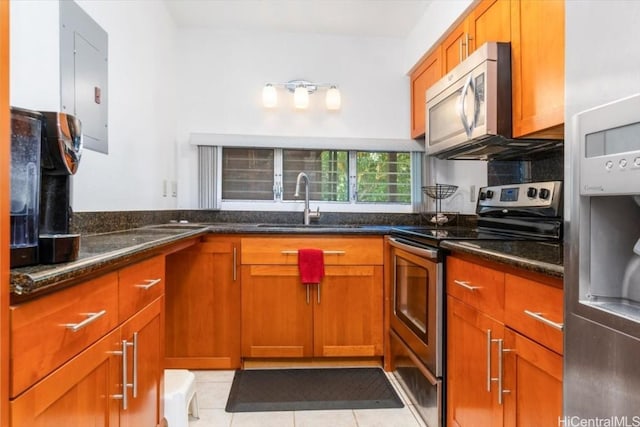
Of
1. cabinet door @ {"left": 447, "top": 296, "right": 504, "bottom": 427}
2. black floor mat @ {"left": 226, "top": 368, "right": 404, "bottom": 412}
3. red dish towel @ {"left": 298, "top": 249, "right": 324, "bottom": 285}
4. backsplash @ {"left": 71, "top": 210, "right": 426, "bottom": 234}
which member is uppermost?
backsplash @ {"left": 71, "top": 210, "right": 426, "bottom": 234}

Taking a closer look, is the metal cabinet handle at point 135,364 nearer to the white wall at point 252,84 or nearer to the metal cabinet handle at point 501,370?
the metal cabinet handle at point 501,370

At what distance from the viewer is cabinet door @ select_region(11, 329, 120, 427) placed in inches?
28.4

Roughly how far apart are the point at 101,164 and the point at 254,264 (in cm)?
104

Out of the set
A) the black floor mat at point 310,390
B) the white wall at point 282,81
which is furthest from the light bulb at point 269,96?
the black floor mat at point 310,390

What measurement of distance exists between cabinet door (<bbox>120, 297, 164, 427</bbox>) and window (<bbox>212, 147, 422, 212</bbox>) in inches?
63.0

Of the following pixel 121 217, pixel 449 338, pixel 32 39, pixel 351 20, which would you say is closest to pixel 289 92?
pixel 351 20

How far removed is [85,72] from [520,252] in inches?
75.4

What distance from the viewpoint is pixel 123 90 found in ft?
6.61

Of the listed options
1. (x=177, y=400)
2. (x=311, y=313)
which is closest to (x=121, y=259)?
(x=177, y=400)

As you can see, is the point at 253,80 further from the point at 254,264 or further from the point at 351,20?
the point at 254,264

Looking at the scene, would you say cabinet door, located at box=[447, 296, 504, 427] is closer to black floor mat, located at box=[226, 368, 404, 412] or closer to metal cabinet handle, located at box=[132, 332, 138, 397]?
black floor mat, located at box=[226, 368, 404, 412]

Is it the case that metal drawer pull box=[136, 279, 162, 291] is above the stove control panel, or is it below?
below

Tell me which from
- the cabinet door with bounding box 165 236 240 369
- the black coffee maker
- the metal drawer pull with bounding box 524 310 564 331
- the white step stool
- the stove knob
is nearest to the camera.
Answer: the black coffee maker

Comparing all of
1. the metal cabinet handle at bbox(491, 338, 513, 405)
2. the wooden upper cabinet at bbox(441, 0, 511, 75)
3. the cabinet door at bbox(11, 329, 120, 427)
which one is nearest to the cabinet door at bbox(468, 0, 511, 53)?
the wooden upper cabinet at bbox(441, 0, 511, 75)
